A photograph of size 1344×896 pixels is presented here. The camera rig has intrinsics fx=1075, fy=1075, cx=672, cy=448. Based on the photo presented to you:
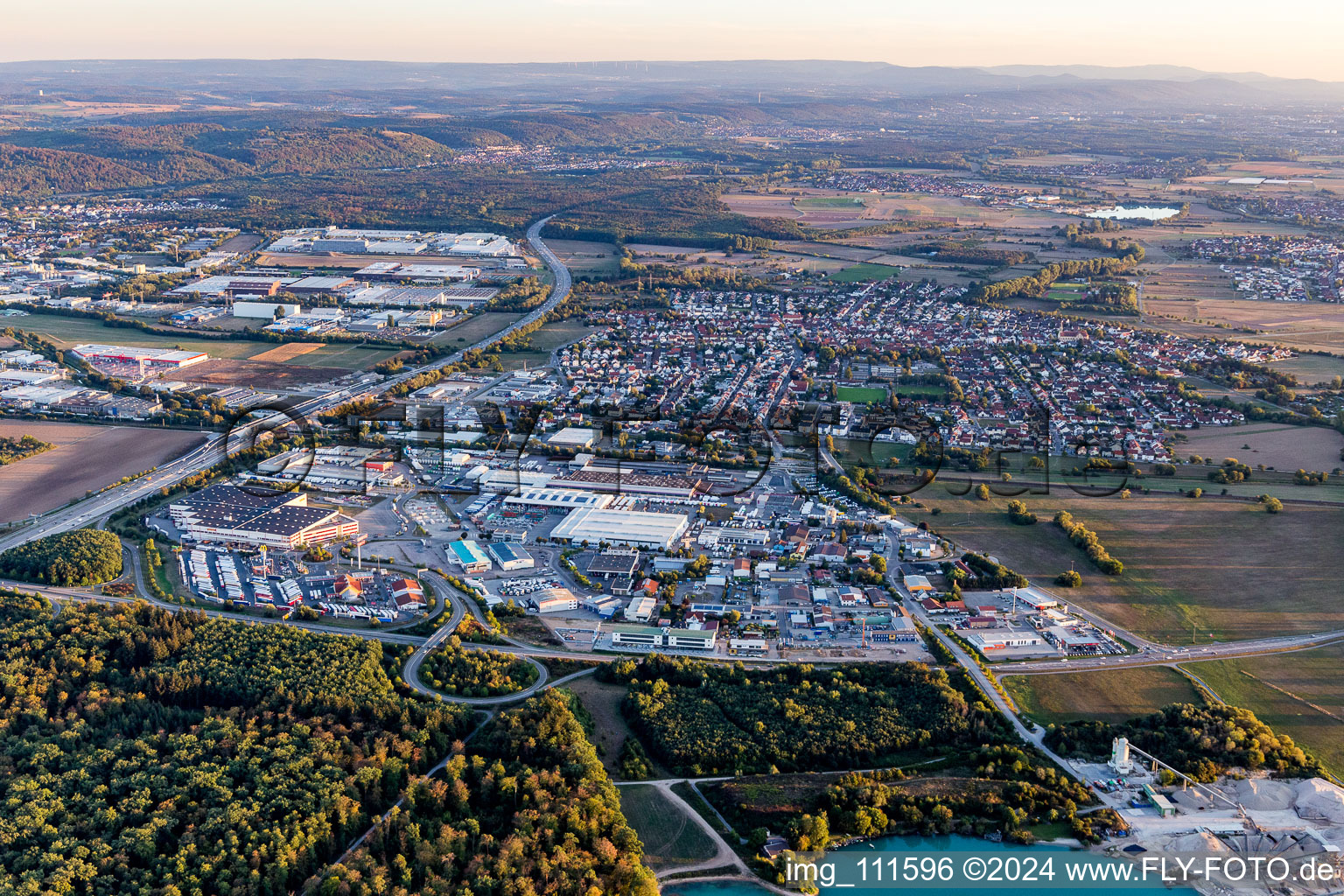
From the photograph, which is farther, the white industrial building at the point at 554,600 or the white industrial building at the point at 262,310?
the white industrial building at the point at 262,310

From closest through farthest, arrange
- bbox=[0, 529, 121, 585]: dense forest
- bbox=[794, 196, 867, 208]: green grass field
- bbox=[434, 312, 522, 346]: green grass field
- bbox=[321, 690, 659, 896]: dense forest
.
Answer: bbox=[321, 690, 659, 896]: dense forest → bbox=[0, 529, 121, 585]: dense forest → bbox=[434, 312, 522, 346]: green grass field → bbox=[794, 196, 867, 208]: green grass field

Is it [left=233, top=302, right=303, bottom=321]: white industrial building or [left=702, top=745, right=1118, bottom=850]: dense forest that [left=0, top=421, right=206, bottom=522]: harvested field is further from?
[left=702, top=745, right=1118, bottom=850]: dense forest

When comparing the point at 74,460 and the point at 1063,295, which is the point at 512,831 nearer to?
the point at 74,460

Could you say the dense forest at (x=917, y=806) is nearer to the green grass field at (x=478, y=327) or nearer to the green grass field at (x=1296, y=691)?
the green grass field at (x=1296, y=691)

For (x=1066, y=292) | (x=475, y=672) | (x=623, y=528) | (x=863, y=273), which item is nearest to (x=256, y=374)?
(x=623, y=528)

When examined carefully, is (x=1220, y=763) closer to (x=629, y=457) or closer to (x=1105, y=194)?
(x=629, y=457)

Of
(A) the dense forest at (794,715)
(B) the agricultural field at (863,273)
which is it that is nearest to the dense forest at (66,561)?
(A) the dense forest at (794,715)

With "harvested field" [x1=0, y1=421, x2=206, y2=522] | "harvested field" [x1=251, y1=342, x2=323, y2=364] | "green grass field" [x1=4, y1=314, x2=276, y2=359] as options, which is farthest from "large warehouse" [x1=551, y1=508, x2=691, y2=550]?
"green grass field" [x1=4, y1=314, x2=276, y2=359]

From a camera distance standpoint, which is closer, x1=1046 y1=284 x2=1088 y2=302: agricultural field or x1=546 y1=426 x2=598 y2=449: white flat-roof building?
x1=546 y1=426 x2=598 y2=449: white flat-roof building
